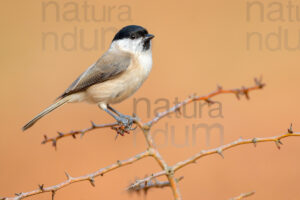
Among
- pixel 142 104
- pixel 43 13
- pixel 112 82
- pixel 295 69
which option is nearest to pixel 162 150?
pixel 142 104

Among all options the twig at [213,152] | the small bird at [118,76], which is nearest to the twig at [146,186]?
the twig at [213,152]

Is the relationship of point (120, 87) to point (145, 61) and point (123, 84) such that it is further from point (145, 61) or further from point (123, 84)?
point (145, 61)

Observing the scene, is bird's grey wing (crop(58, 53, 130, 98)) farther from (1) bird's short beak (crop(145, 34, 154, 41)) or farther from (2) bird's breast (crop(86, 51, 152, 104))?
(1) bird's short beak (crop(145, 34, 154, 41))

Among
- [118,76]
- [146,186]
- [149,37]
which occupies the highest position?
[149,37]

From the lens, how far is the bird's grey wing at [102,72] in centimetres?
222

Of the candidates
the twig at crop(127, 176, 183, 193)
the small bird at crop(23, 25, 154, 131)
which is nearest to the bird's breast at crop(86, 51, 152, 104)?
the small bird at crop(23, 25, 154, 131)

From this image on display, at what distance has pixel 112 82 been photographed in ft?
7.25

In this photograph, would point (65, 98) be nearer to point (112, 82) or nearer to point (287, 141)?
point (112, 82)

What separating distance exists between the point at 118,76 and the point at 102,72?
0.10 m

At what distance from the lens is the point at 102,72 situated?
7.41 ft

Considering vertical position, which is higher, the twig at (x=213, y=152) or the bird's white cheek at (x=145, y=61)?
the bird's white cheek at (x=145, y=61)

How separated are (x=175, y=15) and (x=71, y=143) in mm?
2113

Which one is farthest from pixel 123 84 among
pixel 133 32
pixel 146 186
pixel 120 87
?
pixel 146 186

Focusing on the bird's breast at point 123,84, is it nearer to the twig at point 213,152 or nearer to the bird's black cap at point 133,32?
the bird's black cap at point 133,32
